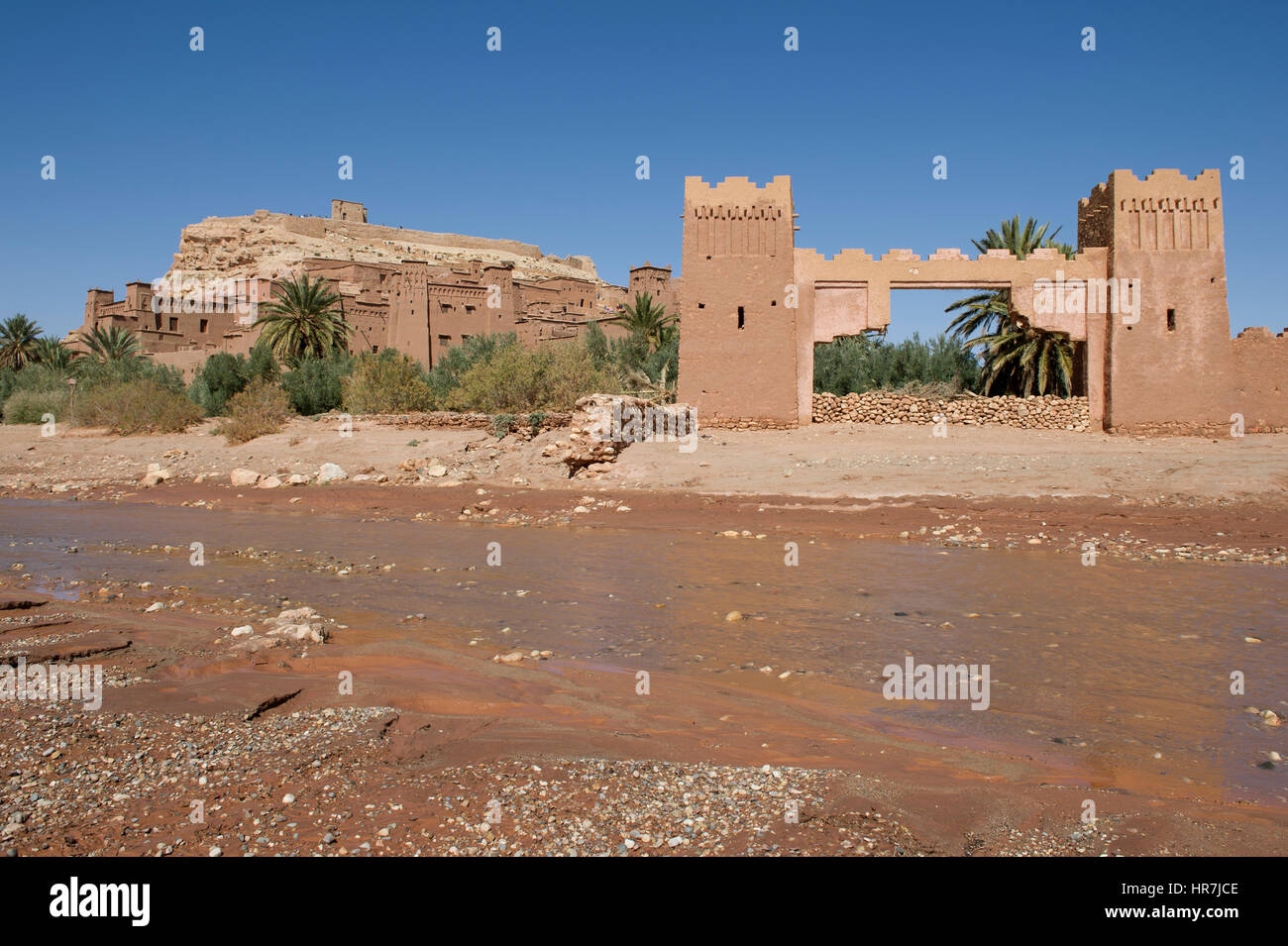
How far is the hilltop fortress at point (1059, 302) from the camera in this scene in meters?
19.8

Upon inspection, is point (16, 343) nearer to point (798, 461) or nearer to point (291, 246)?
point (291, 246)

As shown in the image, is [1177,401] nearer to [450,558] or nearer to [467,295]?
[450,558]

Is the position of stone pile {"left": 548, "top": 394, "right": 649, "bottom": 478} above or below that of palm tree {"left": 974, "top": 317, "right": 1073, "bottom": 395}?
below

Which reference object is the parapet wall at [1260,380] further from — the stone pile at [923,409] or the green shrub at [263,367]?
the green shrub at [263,367]

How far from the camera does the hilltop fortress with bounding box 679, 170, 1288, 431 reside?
1984cm

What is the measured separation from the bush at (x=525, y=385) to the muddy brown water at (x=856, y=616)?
1293 centimetres

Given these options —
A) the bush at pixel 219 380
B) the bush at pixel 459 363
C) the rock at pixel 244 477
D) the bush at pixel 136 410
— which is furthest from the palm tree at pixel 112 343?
the rock at pixel 244 477

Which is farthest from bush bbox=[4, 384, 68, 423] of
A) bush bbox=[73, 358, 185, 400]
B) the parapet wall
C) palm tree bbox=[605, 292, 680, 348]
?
the parapet wall

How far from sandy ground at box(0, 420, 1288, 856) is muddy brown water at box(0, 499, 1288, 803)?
1.8 inches

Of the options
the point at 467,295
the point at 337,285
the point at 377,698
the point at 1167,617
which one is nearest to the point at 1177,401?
the point at 1167,617

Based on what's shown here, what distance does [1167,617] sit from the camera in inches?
283

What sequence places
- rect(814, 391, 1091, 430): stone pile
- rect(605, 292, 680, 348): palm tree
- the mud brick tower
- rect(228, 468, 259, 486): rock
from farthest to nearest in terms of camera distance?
rect(605, 292, 680, 348): palm tree
rect(814, 391, 1091, 430): stone pile
the mud brick tower
rect(228, 468, 259, 486): rock

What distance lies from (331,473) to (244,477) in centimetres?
225

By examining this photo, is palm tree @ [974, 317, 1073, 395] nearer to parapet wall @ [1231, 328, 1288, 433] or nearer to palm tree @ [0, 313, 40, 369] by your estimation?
parapet wall @ [1231, 328, 1288, 433]
